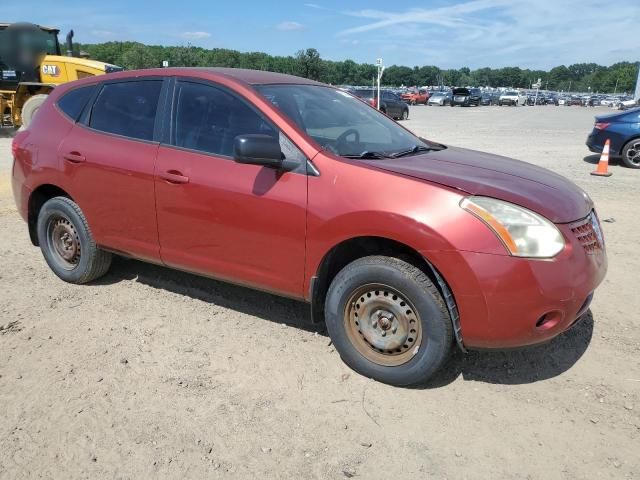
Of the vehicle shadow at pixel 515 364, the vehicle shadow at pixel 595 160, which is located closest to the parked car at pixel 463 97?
the vehicle shadow at pixel 595 160

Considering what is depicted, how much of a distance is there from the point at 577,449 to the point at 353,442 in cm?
111

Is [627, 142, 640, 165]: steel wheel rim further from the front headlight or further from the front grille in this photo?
the front headlight

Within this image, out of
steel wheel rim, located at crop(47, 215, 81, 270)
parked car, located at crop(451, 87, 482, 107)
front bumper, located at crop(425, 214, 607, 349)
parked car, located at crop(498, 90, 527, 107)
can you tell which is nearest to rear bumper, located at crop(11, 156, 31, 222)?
steel wheel rim, located at crop(47, 215, 81, 270)

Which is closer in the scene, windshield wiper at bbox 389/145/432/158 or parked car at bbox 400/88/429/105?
windshield wiper at bbox 389/145/432/158

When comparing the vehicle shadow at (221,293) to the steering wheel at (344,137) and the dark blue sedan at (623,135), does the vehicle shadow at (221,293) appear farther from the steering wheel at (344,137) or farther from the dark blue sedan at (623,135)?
the dark blue sedan at (623,135)

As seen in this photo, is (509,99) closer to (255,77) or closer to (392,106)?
(392,106)

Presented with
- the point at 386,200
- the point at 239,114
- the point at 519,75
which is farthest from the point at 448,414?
the point at 519,75

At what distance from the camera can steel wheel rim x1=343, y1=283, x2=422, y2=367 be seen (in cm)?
313

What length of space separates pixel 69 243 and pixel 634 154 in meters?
11.4

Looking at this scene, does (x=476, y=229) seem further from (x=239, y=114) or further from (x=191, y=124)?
(x=191, y=124)

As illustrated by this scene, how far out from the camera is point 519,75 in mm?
169500

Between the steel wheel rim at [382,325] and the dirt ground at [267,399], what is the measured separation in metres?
0.21

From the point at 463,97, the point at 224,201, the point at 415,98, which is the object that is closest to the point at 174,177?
the point at 224,201

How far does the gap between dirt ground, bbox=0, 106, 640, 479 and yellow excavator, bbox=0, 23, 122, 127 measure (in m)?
13.0
